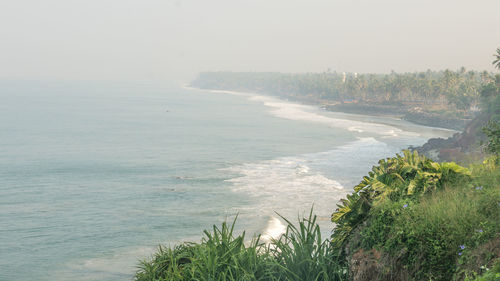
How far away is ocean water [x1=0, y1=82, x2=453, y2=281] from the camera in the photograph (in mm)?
31359

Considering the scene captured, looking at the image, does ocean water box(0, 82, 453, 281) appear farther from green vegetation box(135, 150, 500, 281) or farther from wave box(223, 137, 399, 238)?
green vegetation box(135, 150, 500, 281)

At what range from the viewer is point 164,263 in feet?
46.1

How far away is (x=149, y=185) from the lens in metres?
47.6

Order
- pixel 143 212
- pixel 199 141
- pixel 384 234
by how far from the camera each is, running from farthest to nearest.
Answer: pixel 199 141 < pixel 143 212 < pixel 384 234

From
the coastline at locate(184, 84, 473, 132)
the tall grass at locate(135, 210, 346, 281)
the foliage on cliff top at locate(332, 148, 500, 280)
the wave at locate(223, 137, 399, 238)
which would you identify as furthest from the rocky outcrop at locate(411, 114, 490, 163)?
the tall grass at locate(135, 210, 346, 281)

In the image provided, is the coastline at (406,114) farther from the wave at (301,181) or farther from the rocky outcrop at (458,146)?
the wave at (301,181)

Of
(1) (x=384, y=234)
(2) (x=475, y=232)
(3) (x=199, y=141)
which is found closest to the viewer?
(2) (x=475, y=232)

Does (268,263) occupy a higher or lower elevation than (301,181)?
higher

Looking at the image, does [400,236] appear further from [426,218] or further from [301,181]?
[301,181]

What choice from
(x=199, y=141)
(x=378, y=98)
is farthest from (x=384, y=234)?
(x=378, y=98)

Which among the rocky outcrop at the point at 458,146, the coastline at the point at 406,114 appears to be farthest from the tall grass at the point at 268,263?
the coastline at the point at 406,114

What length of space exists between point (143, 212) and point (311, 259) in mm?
29627

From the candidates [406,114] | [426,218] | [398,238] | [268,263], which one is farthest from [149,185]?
[406,114]

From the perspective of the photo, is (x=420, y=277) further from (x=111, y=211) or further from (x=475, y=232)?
(x=111, y=211)
